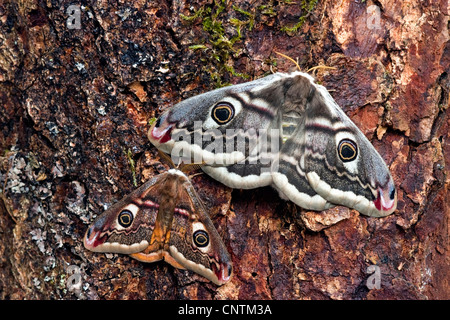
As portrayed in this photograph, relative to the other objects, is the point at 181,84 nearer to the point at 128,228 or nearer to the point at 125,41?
the point at 125,41

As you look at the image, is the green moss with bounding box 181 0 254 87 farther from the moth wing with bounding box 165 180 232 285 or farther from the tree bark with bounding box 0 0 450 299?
the moth wing with bounding box 165 180 232 285

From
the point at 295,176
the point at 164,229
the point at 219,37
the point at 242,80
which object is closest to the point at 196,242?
the point at 164,229

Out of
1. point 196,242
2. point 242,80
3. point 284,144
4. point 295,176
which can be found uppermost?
point 242,80

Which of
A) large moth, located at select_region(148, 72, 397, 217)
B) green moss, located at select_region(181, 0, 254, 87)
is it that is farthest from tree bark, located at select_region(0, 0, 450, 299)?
large moth, located at select_region(148, 72, 397, 217)

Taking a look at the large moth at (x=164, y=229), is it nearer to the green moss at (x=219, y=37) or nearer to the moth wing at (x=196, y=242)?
the moth wing at (x=196, y=242)

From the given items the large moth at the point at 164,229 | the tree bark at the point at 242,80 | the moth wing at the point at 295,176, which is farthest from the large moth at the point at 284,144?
the large moth at the point at 164,229

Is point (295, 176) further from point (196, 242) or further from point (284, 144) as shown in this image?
point (196, 242)
